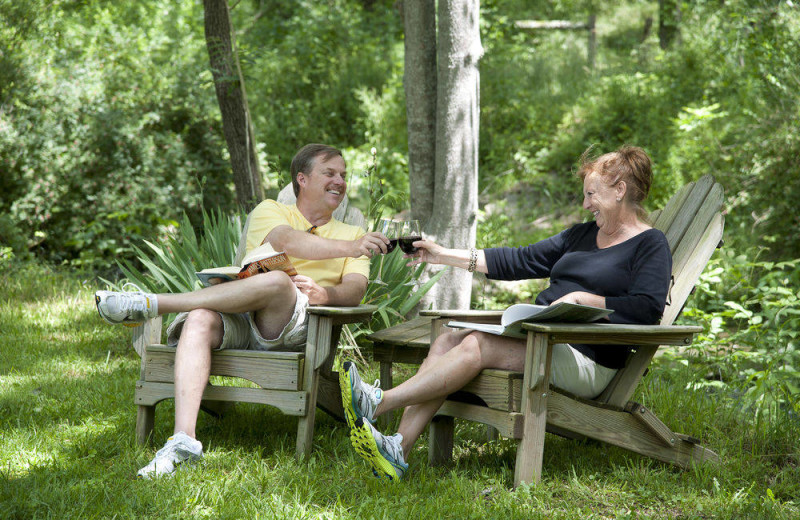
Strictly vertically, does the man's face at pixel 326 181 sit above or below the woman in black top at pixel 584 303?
above

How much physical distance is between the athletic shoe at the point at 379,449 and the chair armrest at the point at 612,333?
0.60m

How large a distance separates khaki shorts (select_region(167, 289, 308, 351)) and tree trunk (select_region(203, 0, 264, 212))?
2.33 meters

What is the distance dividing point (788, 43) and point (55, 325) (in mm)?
6072

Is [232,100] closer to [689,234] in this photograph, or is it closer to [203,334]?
[203,334]

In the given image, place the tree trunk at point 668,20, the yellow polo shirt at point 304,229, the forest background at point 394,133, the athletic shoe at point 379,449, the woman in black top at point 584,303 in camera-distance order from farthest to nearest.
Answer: the tree trunk at point 668,20, the forest background at point 394,133, the yellow polo shirt at point 304,229, the woman in black top at point 584,303, the athletic shoe at point 379,449

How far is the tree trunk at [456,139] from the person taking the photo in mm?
4418

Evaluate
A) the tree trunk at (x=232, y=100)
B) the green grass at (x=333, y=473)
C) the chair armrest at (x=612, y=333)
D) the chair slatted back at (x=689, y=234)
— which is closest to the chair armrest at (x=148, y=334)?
the green grass at (x=333, y=473)

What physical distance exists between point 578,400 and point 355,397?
0.79 meters

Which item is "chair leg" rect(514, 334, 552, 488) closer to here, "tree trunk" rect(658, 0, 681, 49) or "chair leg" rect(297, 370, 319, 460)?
"chair leg" rect(297, 370, 319, 460)

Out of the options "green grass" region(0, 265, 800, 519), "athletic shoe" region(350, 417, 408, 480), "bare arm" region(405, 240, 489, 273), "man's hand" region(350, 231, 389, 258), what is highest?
"man's hand" region(350, 231, 389, 258)

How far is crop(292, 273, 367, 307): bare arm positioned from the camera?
3.07m

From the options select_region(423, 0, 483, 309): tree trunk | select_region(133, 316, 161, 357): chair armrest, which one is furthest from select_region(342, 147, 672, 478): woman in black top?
select_region(423, 0, 483, 309): tree trunk

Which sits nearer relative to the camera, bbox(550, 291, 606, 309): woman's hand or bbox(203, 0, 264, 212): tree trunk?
bbox(550, 291, 606, 309): woman's hand

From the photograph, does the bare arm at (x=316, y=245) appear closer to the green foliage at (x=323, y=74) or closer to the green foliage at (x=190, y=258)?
the green foliage at (x=190, y=258)
